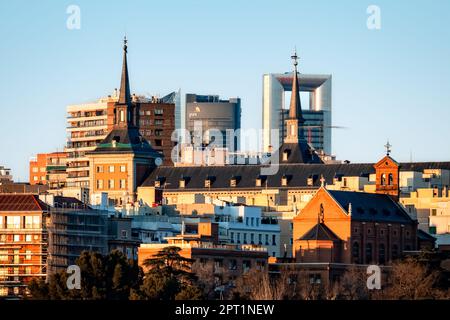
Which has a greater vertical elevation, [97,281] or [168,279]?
[168,279]

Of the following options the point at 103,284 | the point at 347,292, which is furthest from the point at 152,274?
the point at 347,292

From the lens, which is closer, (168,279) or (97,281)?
(168,279)

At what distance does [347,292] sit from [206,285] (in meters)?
13.7

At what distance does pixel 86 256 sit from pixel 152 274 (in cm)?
504

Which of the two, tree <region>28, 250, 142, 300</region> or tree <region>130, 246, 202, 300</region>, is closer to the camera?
tree <region>130, 246, 202, 300</region>

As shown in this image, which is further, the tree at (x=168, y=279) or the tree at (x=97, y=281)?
the tree at (x=97, y=281)
